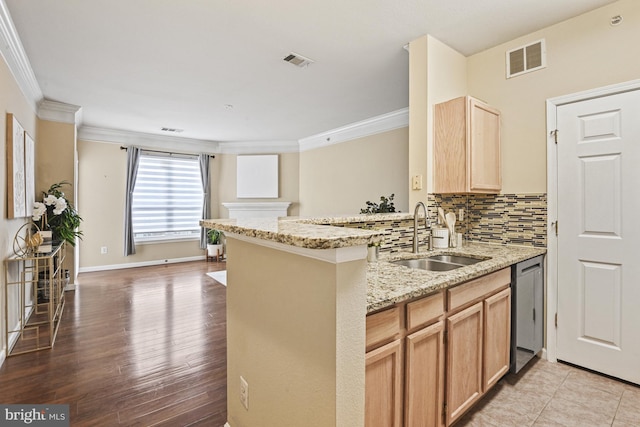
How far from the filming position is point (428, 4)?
209 cm

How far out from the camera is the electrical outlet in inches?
57.4

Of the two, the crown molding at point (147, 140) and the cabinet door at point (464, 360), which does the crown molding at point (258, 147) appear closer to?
the crown molding at point (147, 140)

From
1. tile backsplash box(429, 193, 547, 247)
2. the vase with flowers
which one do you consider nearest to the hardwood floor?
the vase with flowers

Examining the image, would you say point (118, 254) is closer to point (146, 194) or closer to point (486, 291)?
point (146, 194)

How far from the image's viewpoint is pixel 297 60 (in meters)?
2.91

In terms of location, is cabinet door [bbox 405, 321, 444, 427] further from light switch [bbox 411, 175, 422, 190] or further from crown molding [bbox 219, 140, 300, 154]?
crown molding [bbox 219, 140, 300, 154]

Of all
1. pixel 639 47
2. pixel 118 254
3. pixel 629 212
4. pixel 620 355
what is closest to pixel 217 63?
pixel 639 47

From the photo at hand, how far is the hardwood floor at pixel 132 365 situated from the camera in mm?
1881

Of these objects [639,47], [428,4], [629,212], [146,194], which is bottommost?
[629,212]

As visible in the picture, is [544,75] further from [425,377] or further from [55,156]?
[55,156]

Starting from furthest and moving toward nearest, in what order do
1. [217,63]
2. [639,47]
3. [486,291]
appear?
1. [217,63]
2. [639,47]
3. [486,291]

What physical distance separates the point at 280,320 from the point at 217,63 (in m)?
2.71

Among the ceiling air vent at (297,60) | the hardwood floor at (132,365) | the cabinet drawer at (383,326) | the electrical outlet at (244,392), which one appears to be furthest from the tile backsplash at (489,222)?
the ceiling air vent at (297,60)

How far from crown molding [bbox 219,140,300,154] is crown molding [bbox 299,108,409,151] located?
288 millimetres
